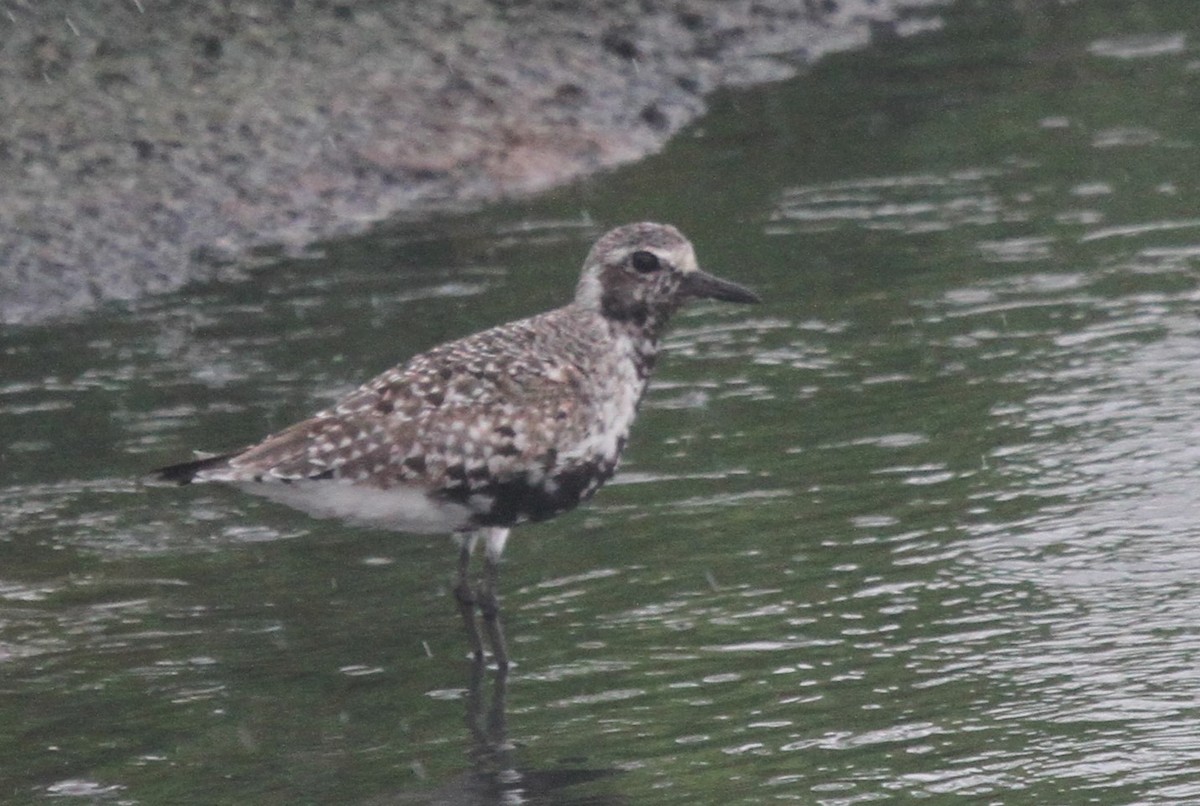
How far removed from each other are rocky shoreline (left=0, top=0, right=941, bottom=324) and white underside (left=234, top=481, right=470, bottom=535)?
626 centimetres

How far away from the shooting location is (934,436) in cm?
1220

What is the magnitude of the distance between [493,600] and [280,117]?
9.06 m

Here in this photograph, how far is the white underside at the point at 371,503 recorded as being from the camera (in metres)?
10.0

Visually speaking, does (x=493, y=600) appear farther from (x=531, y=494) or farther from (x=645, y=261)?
(x=645, y=261)

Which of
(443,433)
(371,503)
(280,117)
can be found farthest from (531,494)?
(280,117)

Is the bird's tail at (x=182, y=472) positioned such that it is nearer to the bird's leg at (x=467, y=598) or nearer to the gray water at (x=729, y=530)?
the gray water at (x=729, y=530)

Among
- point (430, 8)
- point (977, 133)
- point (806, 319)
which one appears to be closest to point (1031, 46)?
point (977, 133)

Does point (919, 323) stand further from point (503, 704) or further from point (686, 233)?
point (503, 704)

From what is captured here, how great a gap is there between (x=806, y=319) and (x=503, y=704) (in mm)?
5486

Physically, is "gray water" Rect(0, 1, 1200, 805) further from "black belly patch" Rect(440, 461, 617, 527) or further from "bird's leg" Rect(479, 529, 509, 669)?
"black belly patch" Rect(440, 461, 617, 527)

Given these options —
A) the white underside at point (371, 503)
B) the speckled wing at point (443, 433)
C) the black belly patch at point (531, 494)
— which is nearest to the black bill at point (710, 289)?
the speckled wing at point (443, 433)

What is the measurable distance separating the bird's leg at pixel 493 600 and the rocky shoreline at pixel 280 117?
650 cm

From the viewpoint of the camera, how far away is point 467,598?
33.4ft

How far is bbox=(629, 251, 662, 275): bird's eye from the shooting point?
1069 centimetres
